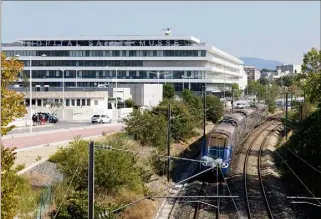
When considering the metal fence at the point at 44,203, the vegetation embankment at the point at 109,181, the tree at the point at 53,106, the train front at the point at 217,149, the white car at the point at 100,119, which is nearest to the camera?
the metal fence at the point at 44,203

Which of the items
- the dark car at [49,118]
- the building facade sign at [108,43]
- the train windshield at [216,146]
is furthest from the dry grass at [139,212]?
the building facade sign at [108,43]

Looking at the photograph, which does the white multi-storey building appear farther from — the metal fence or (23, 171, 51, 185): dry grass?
the metal fence

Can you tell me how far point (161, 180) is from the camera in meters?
28.6

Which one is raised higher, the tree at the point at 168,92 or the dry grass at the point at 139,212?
the tree at the point at 168,92

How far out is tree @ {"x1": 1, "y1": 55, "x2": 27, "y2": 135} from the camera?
1308 centimetres

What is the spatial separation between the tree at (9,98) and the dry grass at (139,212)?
7.98 meters

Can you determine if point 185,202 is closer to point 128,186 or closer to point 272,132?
point 128,186

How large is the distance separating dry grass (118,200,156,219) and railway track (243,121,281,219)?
3999 mm

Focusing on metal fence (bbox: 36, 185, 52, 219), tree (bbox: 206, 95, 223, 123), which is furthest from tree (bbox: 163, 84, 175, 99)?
metal fence (bbox: 36, 185, 52, 219)

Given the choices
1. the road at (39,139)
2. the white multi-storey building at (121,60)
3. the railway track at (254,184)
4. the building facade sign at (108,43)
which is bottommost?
the railway track at (254,184)

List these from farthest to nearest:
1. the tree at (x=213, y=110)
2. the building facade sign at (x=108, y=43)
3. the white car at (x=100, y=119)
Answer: the building facade sign at (x=108, y=43), the tree at (x=213, y=110), the white car at (x=100, y=119)

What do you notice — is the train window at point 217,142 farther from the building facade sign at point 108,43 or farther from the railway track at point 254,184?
the building facade sign at point 108,43

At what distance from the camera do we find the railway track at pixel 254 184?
70.8 feet

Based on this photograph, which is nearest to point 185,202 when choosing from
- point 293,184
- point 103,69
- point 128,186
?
point 128,186
